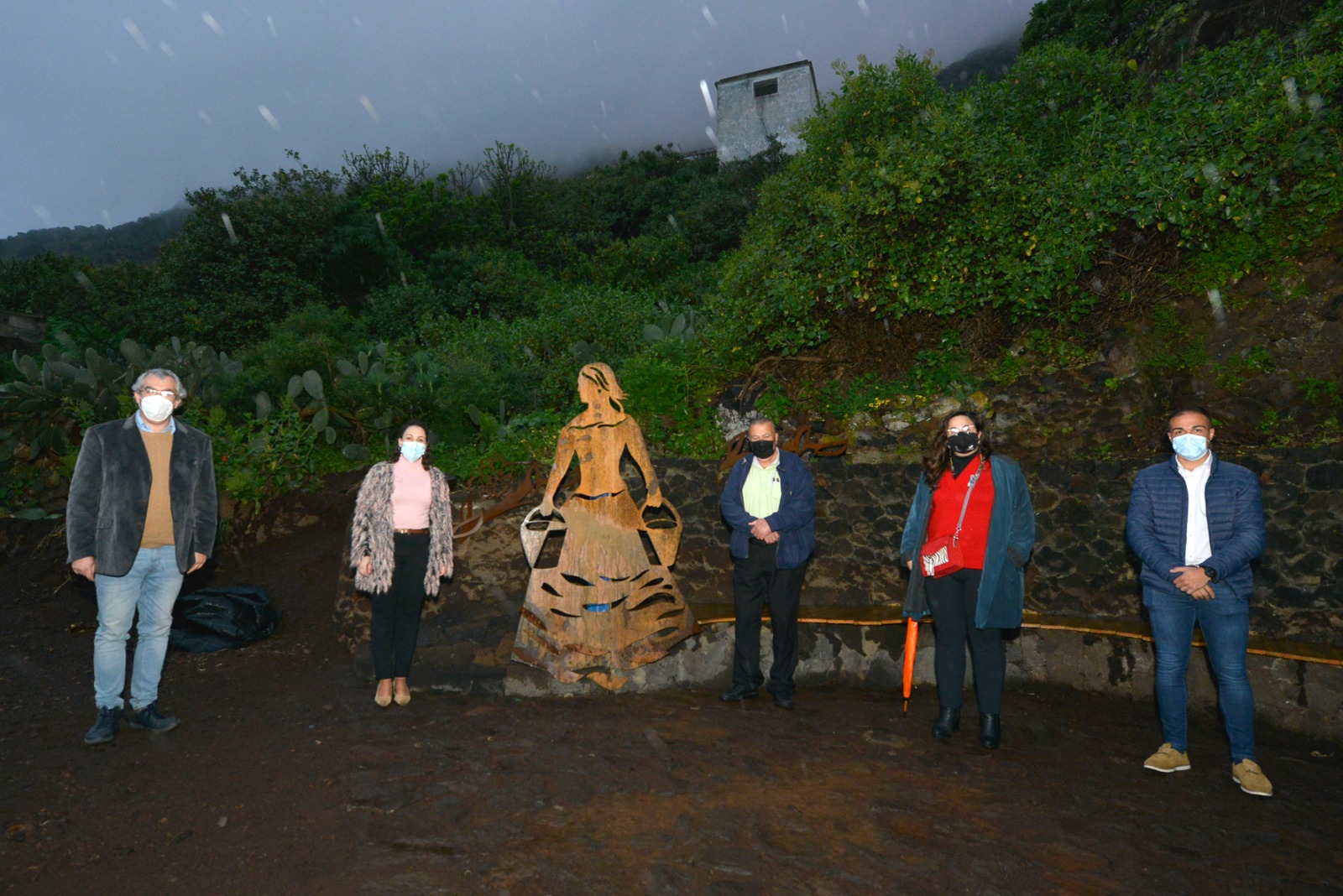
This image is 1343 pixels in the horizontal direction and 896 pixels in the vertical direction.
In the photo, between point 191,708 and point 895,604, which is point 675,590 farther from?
point 191,708

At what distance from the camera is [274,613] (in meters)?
6.79

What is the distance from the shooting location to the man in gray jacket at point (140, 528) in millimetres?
4008

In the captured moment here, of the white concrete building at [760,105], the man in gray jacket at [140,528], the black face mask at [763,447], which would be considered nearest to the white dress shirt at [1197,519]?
the black face mask at [763,447]

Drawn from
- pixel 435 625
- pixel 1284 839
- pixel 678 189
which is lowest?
pixel 1284 839

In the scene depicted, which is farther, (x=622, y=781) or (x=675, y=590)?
(x=675, y=590)

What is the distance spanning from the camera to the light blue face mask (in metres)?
3.80

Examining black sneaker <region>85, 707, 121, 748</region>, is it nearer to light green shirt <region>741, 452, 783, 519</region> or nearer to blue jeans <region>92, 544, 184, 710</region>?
blue jeans <region>92, 544, 184, 710</region>

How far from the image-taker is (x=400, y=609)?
4.84 metres

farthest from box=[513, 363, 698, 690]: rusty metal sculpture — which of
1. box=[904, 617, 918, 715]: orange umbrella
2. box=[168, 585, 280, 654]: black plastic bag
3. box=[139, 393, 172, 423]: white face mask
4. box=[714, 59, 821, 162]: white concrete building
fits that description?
box=[714, 59, 821, 162]: white concrete building

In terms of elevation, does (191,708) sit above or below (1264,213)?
below

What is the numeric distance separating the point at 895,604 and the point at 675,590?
1.89 m

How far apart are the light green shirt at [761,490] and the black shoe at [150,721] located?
3493 mm

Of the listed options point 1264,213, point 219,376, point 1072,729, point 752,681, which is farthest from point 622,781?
point 219,376

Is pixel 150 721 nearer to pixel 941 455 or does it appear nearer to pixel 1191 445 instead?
pixel 941 455
